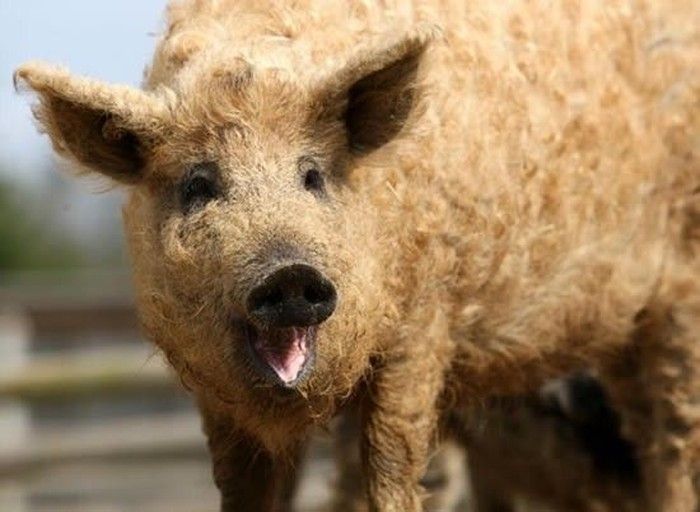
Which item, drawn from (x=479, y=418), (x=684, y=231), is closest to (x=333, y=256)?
(x=684, y=231)

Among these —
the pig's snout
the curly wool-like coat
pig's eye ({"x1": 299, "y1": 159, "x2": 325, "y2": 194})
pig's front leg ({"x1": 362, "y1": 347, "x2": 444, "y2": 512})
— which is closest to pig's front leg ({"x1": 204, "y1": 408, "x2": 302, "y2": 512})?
the curly wool-like coat

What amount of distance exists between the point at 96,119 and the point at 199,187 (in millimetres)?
408

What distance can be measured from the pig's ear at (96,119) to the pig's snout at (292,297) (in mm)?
751

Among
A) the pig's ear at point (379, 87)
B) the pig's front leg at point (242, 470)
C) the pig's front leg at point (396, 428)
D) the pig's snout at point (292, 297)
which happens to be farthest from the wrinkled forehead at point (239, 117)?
the pig's front leg at point (242, 470)

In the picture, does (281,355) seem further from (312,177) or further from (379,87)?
(379,87)

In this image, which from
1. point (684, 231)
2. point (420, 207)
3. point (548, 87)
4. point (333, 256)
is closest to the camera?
point (333, 256)

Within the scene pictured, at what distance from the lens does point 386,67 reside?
20.9 ft

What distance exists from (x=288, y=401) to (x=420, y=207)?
0.90 metres

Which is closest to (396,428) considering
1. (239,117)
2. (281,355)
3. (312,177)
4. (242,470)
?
(242,470)

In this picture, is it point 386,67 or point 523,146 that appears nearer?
point 386,67

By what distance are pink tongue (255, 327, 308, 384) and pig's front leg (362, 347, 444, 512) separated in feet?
2.56

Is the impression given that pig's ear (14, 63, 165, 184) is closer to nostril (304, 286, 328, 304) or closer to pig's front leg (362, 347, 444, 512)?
nostril (304, 286, 328, 304)

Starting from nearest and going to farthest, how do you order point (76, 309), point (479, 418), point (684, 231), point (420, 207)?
1. point (420, 207)
2. point (684, 231)
3. point (479, 418)
4. point (76, 309)

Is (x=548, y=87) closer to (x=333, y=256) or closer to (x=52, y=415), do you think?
(x=333, y=256)
